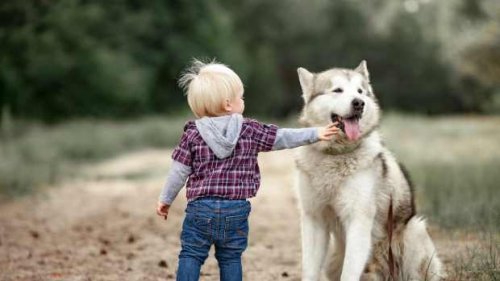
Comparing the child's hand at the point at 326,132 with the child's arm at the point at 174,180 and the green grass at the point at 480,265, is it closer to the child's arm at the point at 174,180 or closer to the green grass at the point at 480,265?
the child's arm at the point at 174,180

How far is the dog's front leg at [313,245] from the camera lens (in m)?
5.29

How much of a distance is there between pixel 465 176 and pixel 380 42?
3454cm

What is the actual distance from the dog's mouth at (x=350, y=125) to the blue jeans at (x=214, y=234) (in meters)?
0.90

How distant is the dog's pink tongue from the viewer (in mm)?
5062

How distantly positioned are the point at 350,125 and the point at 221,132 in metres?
1.00

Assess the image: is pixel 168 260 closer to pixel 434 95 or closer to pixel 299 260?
pixel 299 260

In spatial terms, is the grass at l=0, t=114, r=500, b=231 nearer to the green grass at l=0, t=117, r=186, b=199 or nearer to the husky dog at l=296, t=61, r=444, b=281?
the green grass at l=0, t=117, r=186, b=199

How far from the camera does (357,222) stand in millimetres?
5109

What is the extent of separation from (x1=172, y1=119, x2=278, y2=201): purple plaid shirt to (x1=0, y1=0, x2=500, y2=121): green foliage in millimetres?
10294

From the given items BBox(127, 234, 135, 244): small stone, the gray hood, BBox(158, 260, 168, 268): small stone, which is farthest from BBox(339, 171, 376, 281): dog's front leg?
BBox(127, 234, 135, 244): small stone

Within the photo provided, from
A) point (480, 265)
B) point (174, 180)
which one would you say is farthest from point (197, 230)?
point (480, 265)

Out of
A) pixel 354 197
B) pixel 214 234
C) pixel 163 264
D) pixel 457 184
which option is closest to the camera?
pixel 214 234

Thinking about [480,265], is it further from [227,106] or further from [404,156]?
[404,156]

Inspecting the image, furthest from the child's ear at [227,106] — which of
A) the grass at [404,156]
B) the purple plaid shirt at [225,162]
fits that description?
the grass at [404,156]
